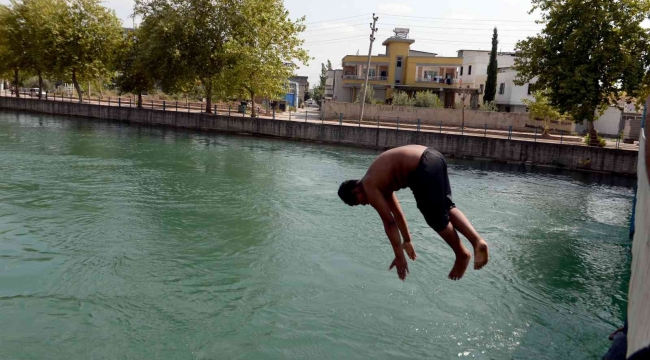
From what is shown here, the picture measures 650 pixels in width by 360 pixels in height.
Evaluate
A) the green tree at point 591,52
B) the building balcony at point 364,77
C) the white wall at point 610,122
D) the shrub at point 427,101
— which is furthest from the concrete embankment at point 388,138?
the building balcony at point 364,77

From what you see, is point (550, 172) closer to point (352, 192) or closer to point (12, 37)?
point (352, 192)

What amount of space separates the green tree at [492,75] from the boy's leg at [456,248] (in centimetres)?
4899

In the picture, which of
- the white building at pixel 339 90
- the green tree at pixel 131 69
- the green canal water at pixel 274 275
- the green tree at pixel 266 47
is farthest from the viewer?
the white building at pixel 339 90

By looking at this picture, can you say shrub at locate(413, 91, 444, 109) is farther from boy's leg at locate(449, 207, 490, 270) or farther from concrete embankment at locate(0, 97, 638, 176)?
boy's leg at locate(449, 207, 490, 270)

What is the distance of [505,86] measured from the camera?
53719 millimetres

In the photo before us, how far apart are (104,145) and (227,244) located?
20.4 meters

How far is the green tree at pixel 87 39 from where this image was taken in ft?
157

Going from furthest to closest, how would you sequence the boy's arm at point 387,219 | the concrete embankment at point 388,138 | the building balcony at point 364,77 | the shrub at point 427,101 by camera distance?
the building balcony at point 364,77 → the shrub at point 427,101 → the concrete embankment at point 388,138 → the boy's arm at point 387,219

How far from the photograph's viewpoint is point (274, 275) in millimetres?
10867

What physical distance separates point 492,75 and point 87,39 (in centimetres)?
3985

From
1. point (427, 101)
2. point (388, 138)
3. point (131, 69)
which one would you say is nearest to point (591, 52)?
point (388, 138)

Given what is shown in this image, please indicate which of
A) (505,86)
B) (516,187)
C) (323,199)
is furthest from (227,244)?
(505,86)

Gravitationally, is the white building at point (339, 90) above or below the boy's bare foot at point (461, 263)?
above

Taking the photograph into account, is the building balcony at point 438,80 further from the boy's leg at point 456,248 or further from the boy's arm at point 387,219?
the boy's arm at point 387,219
